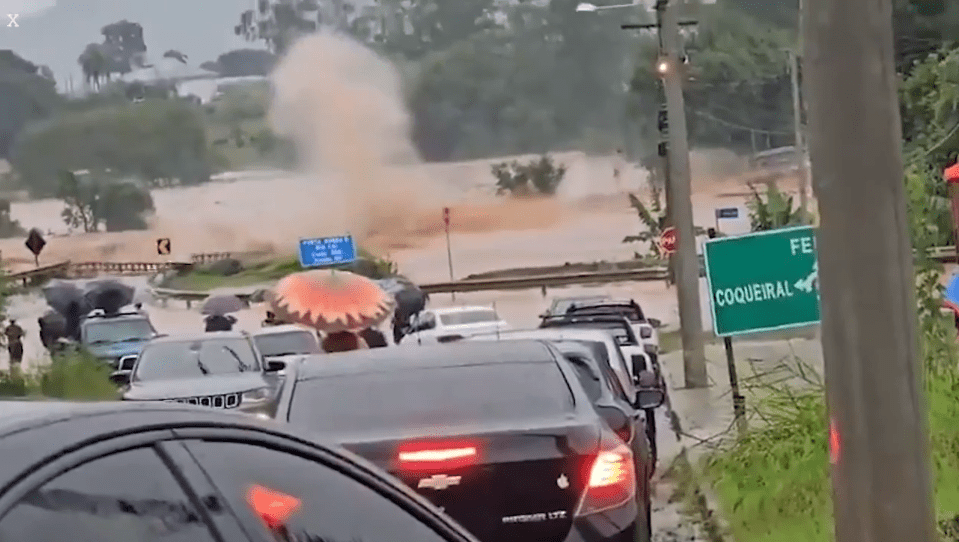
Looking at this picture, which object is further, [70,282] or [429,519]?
[70,282]

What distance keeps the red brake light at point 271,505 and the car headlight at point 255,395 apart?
45.0 ft

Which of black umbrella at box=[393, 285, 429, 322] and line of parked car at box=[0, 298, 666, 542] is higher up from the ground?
line of parked car at box=[0, 298, 666, 542]

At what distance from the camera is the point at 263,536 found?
284 cm

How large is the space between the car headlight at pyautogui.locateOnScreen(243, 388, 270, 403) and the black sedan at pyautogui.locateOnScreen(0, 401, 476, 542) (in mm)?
13505

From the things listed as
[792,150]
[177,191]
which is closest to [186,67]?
[177,191]

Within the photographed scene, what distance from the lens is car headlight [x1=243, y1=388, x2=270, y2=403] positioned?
16.8 meters

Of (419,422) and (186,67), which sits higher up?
(186,67)

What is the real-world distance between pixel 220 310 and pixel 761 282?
3637 centimetres

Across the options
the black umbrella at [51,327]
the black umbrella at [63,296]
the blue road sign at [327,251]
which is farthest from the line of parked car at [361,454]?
the blue road sign at [327,251]

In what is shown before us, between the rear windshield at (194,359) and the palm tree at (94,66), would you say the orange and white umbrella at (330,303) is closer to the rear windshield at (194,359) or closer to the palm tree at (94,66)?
the rear windshield at (194,359)

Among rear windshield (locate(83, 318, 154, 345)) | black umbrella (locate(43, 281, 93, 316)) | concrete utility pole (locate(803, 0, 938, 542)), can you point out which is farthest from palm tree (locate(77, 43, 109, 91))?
concrete utility pole (locate(803, 0, 938, 542))

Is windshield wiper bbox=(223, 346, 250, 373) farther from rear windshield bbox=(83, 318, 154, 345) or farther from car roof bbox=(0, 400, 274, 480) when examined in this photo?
car roof bbox=(0, 400, 274, 480)

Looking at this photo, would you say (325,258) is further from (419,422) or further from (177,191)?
(419,422)

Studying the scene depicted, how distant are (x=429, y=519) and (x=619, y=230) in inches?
1943
